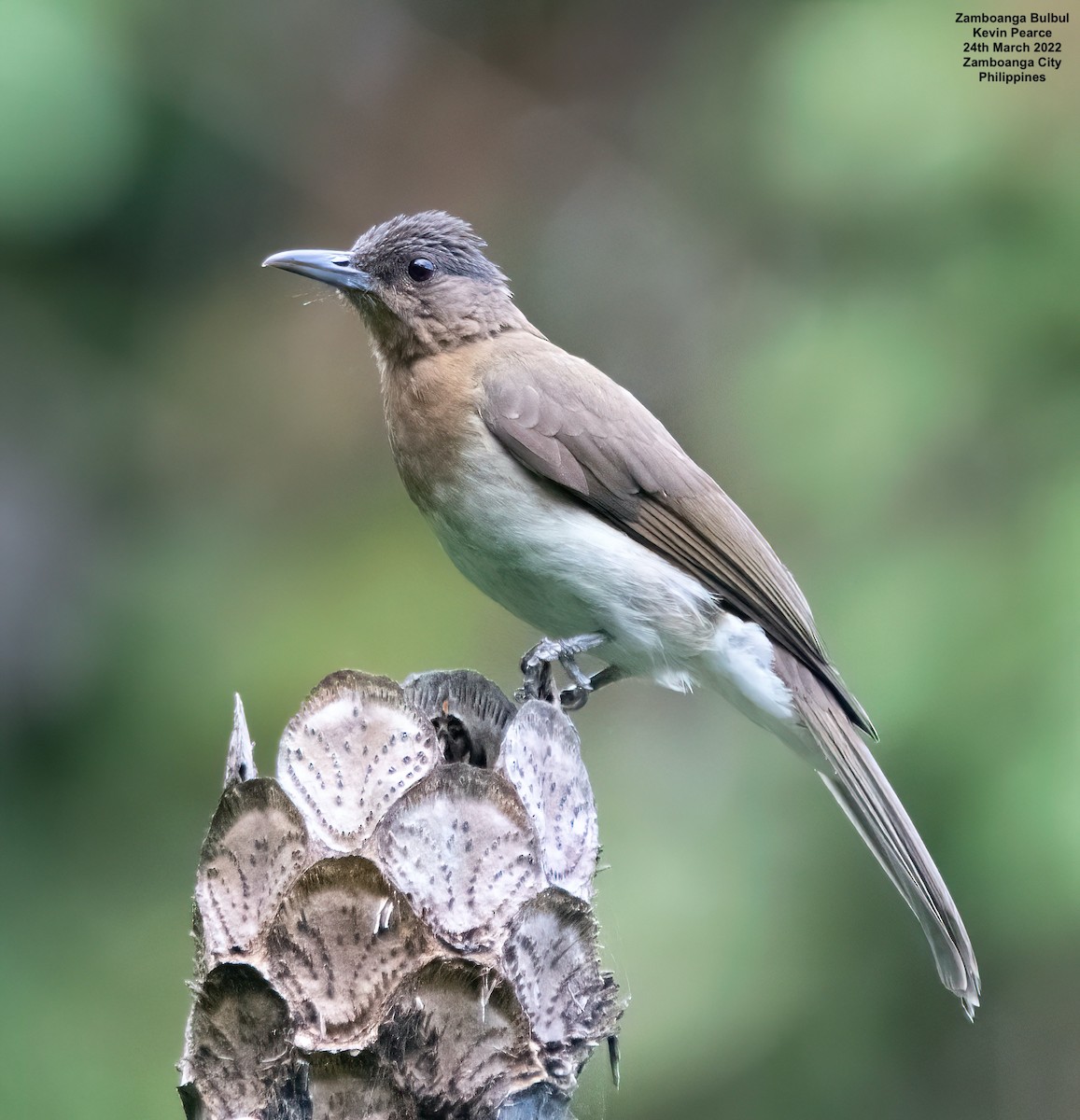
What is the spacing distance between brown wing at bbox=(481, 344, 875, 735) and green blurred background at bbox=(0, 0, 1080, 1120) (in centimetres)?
27

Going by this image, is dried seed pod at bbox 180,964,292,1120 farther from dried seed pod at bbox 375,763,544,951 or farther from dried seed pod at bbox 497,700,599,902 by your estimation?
dried seed pod at bbox 497,700,599,902

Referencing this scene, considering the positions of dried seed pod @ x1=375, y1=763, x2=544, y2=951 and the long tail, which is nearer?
dried seed pod @ x1=375, y1=763, x2=544, y2=951

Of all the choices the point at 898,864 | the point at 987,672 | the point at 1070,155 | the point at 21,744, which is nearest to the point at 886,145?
the point at 1070,155

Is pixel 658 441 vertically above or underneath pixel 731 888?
above

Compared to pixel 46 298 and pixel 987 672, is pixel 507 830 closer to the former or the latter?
pixel 987 672

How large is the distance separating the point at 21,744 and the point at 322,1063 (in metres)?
3.16

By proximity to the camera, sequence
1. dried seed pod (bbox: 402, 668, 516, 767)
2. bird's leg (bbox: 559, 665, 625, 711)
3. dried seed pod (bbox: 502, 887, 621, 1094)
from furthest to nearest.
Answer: bird's leg (bbox: 559, 665, 625, 711) < dried seed pod (bbox: 402, 668, 516, 767) < dried seed pod (bbox: 502, 887, 621, 1094)

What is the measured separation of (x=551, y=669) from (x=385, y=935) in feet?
4.45

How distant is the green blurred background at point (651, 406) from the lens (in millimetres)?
4102

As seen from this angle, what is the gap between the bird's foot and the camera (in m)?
3.06

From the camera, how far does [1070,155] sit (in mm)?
4289

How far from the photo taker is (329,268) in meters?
4.12

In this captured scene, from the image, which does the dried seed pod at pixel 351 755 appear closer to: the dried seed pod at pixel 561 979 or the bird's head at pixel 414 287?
the dried seed pod at pixel 561 979

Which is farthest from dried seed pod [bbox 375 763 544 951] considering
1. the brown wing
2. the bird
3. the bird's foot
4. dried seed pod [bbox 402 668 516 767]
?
the brown wing
